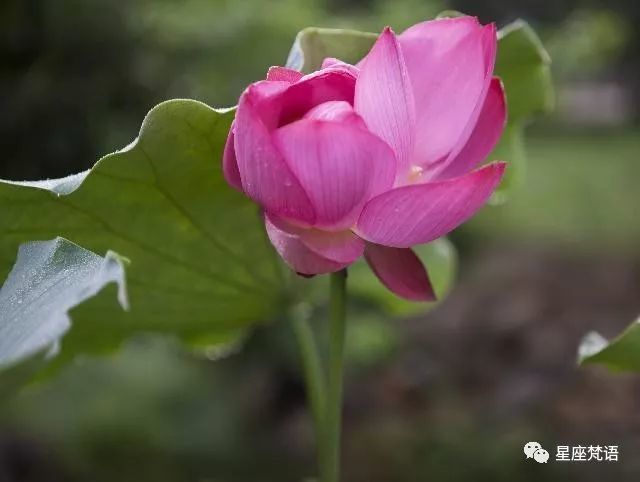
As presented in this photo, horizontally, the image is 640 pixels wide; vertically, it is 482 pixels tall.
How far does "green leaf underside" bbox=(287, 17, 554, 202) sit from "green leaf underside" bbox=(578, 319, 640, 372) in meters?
0.19

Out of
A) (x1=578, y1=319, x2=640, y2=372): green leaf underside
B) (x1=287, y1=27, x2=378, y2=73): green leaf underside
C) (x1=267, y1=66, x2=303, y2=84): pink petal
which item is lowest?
(x1=578, y1=319, x2=640, y2=372): green leaf underside

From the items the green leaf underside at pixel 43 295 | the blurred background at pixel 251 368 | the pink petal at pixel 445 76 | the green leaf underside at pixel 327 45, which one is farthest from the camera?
the blurred background at pixel 251 368

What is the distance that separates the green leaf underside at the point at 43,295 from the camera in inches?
10.7

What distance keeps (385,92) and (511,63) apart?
0.84ft

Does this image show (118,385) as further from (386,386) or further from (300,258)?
(300,258)

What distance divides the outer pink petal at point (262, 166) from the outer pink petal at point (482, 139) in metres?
0.08

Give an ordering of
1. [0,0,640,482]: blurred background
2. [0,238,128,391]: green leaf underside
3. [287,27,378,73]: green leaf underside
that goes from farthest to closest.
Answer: [0,0,640,482]: blurred background, [287,27,378,73]: green leaf underside, [0,238,128,391]: green leaf underside

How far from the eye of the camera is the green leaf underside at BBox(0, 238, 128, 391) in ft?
0.89

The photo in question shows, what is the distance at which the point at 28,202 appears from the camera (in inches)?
16.6

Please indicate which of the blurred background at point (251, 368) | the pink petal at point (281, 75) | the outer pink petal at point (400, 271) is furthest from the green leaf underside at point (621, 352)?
the blurred background at point (251, 368)

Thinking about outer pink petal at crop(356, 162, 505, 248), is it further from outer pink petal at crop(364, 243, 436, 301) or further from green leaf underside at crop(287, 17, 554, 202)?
green leaf underside at crop(287, 17, 554, 202)

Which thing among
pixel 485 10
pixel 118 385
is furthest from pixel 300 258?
pixel 485 10

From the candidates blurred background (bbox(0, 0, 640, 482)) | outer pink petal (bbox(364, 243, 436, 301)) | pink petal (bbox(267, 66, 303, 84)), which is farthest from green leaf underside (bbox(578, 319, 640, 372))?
blurred background (bbox(0, 0, 640, 482))

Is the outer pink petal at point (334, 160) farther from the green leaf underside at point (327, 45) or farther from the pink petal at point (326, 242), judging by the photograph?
the green leaf underside at point (327, 45)
